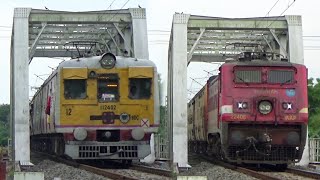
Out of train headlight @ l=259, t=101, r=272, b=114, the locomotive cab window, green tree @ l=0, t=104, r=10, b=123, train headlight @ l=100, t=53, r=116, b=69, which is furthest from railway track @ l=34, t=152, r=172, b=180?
green tree @ l=0, t=104, r=10, b=123

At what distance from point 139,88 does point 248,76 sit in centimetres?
293

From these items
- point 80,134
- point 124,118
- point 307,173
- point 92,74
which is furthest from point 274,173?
point 92,74

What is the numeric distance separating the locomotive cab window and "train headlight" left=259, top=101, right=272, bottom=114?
3810 millimetres

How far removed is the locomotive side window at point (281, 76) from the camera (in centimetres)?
1795

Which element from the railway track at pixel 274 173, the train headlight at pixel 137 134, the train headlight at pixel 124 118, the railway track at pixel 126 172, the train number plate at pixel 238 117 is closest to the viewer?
the railway track at pixel 126 172

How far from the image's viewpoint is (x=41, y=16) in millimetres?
24453

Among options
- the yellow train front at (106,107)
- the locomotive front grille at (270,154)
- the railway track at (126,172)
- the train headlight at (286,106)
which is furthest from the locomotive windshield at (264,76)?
the railway track at (126,172)

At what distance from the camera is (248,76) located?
18.1m

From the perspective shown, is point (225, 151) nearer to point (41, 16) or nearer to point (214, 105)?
point (214, 105)

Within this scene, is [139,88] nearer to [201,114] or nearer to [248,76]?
[248,76]

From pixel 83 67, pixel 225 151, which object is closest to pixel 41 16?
pixel 83 67

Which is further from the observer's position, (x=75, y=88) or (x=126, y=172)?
(x=75, y=88)

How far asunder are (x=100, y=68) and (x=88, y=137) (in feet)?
6.20

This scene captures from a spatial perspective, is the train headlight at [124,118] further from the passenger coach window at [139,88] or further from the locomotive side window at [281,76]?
the locomotive side window at [281,76]
